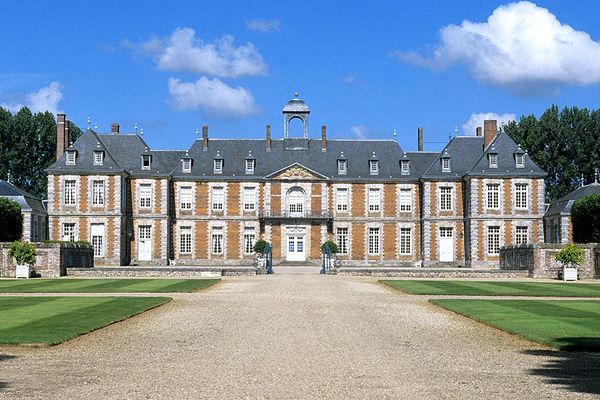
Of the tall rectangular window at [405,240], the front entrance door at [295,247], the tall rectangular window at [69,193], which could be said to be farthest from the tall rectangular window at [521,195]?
the tall rectangular window at [69,193]

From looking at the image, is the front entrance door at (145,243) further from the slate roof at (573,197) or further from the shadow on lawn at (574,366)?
the shadow on lawn at (574,366)

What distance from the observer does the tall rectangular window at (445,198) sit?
54062mm

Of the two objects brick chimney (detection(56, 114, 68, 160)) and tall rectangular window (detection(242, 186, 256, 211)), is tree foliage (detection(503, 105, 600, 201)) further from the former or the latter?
brick chimney (detection(56, 114, 68, 160))

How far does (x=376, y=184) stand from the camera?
5516 cm

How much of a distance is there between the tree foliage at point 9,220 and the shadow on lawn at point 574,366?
127 ft

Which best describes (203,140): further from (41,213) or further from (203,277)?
(203,277)

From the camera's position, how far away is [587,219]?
44.6m

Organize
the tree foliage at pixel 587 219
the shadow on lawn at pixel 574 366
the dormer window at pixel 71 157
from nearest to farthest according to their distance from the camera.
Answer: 1. the shadow on lawn at pixel 574 366
2. the tree foliage at pixel 587 219
3. the dormer window at pixel 71 157

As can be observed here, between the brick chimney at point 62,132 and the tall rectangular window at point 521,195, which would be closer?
the tall rectangular window at point 521,195

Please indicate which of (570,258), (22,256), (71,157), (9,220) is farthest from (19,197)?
(570,258)

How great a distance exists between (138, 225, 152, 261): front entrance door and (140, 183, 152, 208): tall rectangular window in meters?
1.37

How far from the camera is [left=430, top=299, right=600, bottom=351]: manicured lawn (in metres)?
12.6

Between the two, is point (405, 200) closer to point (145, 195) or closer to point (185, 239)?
point (185, 239)

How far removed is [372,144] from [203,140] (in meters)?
11.1
